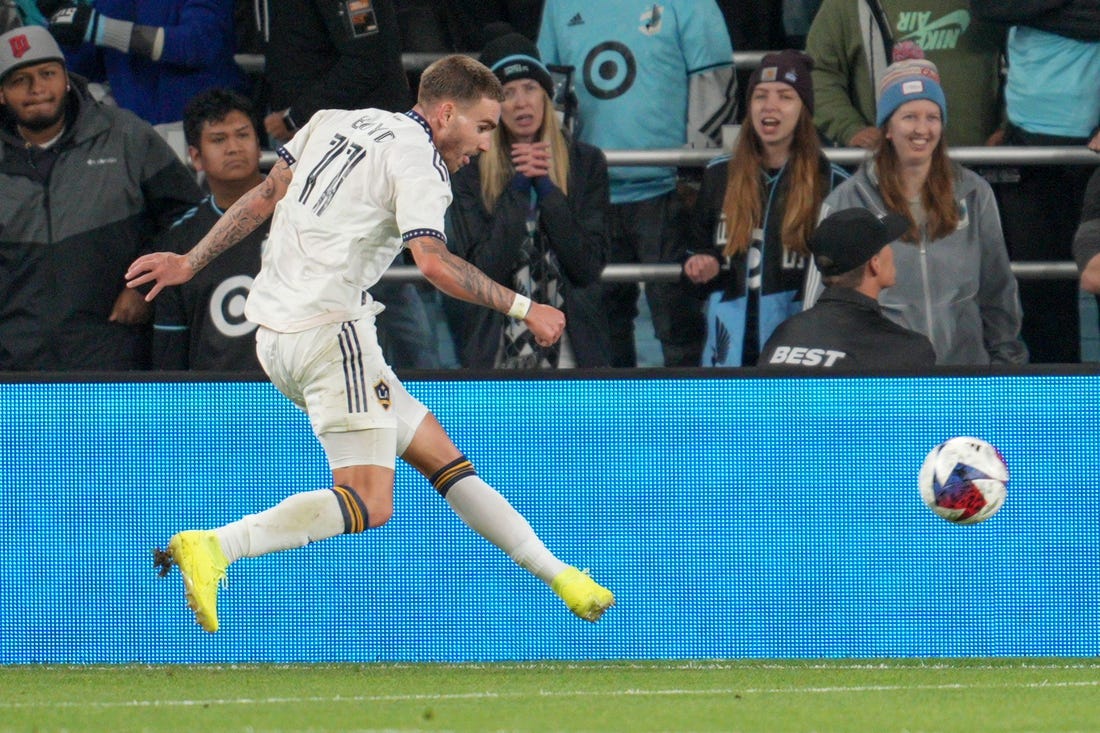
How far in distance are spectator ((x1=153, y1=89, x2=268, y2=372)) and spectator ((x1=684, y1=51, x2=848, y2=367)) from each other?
1.93 m

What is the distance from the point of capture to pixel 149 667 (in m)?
7.01

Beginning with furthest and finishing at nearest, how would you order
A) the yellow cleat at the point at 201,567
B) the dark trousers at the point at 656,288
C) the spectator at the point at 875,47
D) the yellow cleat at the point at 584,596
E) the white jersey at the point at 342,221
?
the spectator at the point at 875,47 < the dark trousers at the point at 656,288 < the yellow cleat at the point at 584,596 < the white jersey at the point at 342,221 < the yellow cleat at the point at 201,567

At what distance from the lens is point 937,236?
307 inches

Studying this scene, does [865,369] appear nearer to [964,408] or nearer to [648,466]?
[964,408]

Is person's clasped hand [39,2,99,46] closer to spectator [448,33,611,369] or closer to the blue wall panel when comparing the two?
spectator [448,33,611,369]

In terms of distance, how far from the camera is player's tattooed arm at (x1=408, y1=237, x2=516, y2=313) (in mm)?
5754

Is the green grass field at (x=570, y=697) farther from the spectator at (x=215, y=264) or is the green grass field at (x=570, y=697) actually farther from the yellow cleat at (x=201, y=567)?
the spectator at (x=215, y=264)

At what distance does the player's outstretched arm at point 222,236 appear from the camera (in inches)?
248

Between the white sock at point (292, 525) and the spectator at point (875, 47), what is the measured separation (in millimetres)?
3721

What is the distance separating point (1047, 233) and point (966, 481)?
2269 millimetres

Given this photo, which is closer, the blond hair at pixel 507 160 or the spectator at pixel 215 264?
the spectator at pixel 215 264

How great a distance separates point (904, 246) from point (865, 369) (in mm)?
945

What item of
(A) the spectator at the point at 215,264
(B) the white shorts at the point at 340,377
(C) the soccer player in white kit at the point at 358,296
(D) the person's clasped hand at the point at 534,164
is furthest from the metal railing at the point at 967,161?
(B) the white shorts at the point at 340,377

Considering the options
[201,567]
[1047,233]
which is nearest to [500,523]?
[201,567]
